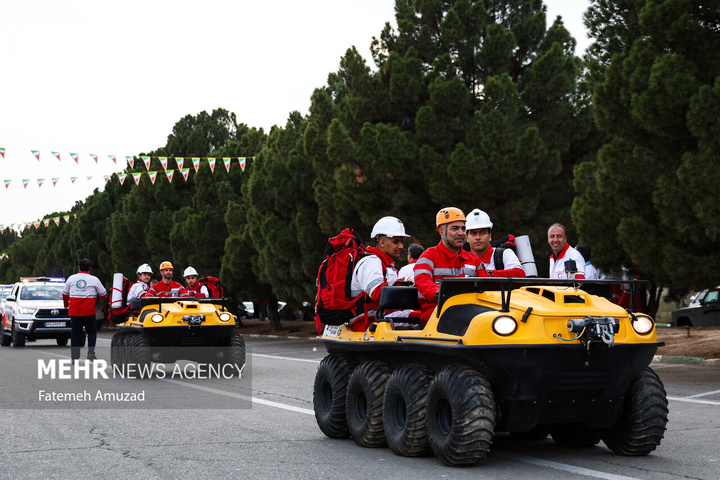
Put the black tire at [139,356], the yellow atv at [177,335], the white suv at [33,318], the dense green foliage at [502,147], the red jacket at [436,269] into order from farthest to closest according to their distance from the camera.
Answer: the white suv at [33,318] → the dense green foliage at [502,147] → the yellow atv at [177,335] → the black tire at [139,356] → the red jacket at [436,269]

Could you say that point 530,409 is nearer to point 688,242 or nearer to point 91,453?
point 91,453

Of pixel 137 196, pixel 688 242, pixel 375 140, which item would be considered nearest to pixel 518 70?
pixel 375 140

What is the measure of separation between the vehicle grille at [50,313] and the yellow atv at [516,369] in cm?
2176

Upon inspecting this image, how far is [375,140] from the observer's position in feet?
81.1

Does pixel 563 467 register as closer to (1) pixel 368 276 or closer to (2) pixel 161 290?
(1) pixel 368 276

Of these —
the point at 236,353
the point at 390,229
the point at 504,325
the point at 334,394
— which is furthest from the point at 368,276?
the point at 236,353

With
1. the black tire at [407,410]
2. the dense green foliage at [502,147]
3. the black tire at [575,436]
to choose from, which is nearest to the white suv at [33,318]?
the dense green foliage at [502,147]

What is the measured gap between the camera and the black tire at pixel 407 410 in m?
6.89

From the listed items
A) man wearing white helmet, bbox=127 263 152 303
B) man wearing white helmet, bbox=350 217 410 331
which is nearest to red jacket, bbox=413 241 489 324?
man wearing white helmet, bbox=350 217 410 331

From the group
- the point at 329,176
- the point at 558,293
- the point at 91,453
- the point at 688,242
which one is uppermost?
the point at 329,176

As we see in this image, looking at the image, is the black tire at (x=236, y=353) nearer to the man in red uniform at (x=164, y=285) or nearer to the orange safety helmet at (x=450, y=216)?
the man in red uniform at (x=164, y=285)

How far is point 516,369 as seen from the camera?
20.8ft

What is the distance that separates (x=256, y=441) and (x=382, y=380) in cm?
135

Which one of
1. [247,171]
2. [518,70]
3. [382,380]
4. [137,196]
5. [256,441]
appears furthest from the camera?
[137,196]
